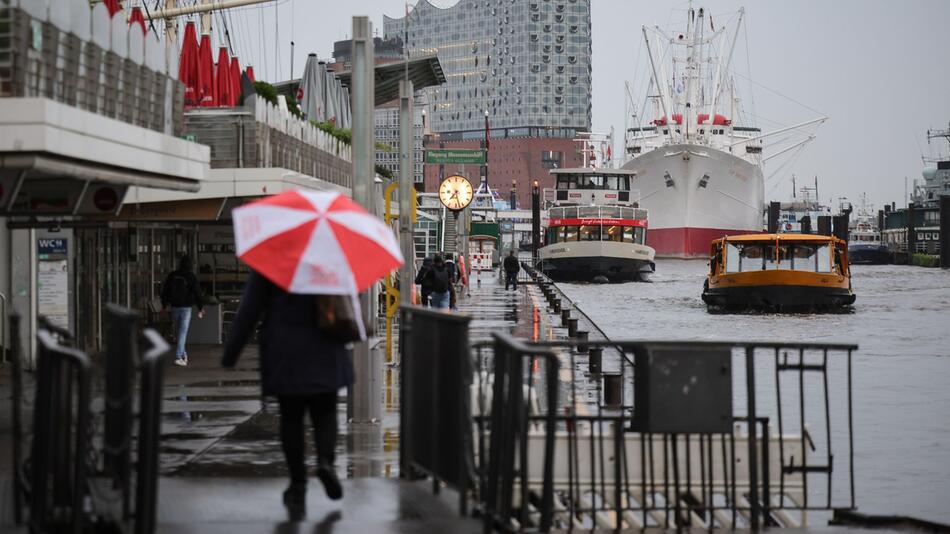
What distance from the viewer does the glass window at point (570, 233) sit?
82000 mm

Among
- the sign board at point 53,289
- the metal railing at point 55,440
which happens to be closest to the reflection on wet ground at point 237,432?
the sign board at point 53,289

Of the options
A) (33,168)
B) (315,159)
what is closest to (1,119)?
(33,168)

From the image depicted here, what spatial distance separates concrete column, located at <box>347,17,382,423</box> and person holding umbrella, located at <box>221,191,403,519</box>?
5127 millimetres

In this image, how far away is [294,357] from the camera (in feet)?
25.6

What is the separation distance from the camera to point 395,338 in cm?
2794

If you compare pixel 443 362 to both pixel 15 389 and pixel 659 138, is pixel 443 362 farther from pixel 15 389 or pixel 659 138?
pixel 659 138

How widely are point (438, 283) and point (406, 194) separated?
8789mm

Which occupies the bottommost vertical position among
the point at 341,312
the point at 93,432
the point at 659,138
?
the point at 93,432

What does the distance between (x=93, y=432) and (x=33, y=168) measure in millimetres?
4654

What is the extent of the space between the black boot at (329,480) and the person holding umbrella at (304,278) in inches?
14.3

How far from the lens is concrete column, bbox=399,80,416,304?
20453 millimetres

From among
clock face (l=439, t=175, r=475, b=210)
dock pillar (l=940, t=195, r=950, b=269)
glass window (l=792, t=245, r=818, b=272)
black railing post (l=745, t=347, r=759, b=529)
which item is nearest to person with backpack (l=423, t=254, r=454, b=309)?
clock face (l=439, t=175, r=475, b=210)

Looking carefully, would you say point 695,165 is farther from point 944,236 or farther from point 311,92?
point 311,92

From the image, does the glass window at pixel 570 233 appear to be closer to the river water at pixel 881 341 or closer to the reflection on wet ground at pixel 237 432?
the river water at pixel 881 341
